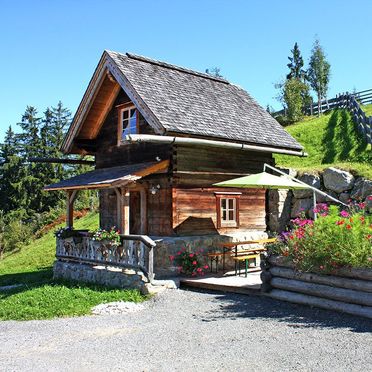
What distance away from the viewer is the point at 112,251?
40.6 ft

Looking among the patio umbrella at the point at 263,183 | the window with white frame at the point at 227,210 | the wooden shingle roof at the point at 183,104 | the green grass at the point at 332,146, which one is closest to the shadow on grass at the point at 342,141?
the green grass at the point at 332,146

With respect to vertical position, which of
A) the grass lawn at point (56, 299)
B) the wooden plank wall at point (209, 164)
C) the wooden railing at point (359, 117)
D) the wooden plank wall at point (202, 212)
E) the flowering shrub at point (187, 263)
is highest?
the wooden railing at point (359, 117)

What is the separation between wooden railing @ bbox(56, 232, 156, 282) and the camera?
11.1 meters

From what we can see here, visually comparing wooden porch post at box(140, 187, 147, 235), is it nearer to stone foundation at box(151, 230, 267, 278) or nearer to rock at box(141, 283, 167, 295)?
stone foundation at box(151, 230, 267, 278)

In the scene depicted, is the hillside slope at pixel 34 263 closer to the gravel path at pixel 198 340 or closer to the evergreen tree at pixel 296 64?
the gravel path at pixel 198 340

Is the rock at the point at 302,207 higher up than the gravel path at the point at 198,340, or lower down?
higher up

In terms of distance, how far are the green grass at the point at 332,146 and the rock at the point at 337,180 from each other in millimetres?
520

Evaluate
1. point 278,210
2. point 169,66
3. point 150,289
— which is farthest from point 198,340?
point 169,66

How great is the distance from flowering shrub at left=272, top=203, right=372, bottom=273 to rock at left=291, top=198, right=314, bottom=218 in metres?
6.96

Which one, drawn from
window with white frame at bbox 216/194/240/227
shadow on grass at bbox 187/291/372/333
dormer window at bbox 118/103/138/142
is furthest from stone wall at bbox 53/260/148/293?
dormer window at bbox 118/103/138/142

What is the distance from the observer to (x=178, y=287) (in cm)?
1152

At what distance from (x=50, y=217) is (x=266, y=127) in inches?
790

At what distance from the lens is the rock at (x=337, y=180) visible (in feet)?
51.8

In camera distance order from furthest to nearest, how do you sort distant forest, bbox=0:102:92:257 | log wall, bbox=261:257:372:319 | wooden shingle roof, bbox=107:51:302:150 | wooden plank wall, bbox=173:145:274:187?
distant forest, bbox=0:102:92:257, wooden plank wall, bbox=173:145:274:187, wooden shingle roof, bbox=107:51:302:150, log wall, bbox=261:257:372:319
